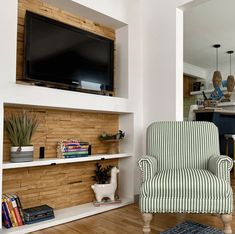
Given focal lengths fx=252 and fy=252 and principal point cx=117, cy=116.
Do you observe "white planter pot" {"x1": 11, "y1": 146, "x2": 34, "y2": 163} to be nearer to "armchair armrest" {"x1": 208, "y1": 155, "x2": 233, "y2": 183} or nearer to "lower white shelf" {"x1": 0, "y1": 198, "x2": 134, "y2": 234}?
"lower white shelf" {"x1": 0, "y1": 198, "x2": 134, "y2": 234}

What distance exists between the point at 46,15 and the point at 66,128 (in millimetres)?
1151

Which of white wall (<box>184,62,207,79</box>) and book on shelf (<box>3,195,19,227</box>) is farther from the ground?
white wall (<box>184,62,207,79</box>)

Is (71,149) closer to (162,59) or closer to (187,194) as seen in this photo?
(187,194)

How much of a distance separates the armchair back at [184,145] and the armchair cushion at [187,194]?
40 cm

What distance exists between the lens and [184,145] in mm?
2305

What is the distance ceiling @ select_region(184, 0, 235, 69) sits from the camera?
12.0ft

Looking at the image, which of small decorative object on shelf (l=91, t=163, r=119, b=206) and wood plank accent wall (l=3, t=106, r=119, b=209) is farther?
small decorative object on shelf (l=91, t=163, r=119, b=206)

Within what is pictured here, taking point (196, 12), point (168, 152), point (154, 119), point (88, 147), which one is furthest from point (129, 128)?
point (196, 12)

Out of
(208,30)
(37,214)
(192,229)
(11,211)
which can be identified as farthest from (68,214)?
(208,30)

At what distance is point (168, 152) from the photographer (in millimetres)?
2314

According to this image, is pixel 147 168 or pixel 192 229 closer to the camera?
pixel 147 168

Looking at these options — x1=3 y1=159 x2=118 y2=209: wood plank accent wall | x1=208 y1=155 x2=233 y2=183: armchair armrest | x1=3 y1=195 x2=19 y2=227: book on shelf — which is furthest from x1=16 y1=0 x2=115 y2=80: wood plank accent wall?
x1=208 y1=155 x2=233 y2=183: armchair armrest

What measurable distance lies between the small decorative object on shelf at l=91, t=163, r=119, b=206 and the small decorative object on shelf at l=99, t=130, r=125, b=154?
227mm

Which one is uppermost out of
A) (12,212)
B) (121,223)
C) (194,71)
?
(194,71)
